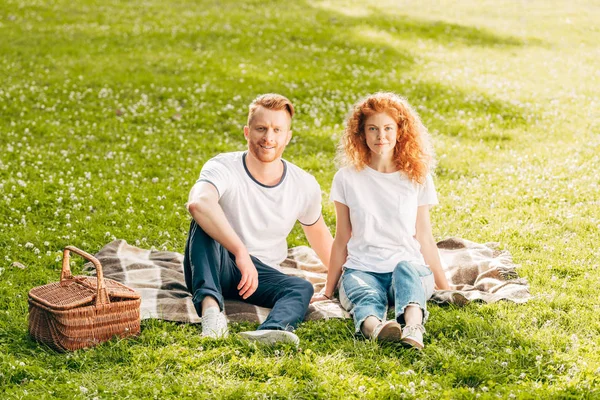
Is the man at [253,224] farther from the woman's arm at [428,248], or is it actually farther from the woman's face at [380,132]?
the woman's arm at [428,248]

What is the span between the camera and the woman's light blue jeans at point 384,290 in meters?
6.29

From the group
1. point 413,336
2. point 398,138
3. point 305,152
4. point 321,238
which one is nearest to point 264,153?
point 321,238

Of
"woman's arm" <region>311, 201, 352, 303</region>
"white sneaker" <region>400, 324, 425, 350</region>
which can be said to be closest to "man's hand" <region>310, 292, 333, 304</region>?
"woman's arm" <region>311, 201, 352, 303</region>

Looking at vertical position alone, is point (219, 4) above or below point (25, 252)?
above

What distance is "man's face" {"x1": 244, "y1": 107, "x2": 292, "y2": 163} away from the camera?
6.81 metres

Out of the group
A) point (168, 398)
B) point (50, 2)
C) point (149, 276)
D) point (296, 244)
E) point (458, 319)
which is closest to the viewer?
point (168, 398)

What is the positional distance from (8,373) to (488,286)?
15.1 ft

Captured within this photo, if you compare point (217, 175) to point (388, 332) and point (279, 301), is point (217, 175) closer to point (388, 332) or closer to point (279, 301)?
point (279, 301)

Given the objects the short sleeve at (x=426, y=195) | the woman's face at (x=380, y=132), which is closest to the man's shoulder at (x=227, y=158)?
the woman's face at (x=380, y=132)

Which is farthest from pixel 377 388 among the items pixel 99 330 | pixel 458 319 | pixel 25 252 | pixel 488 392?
pixel 25 252

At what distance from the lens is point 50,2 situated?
2502 centimetres

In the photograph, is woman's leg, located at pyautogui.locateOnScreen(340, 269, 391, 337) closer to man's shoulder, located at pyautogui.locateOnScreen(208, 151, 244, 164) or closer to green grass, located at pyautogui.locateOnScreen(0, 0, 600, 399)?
green grass, located at pyautogui.locateOnScreen(0, 0, 600, 399)

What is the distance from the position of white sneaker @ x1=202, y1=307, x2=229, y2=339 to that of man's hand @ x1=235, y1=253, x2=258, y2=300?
0.30 metres

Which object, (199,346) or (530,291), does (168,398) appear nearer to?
(199,346)
